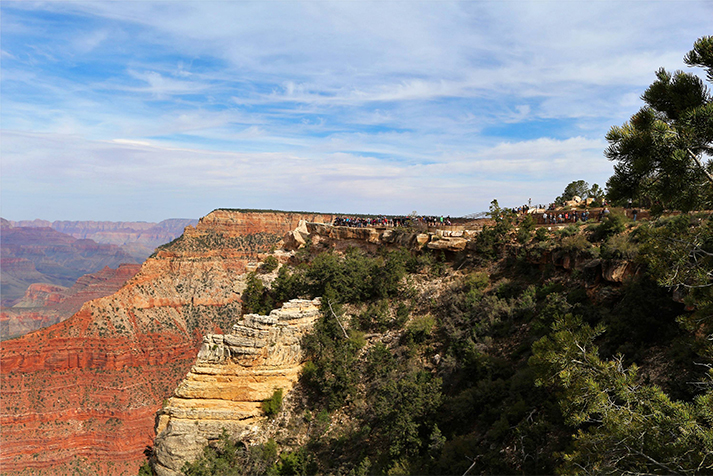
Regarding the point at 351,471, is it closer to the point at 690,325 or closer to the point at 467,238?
the point at 690,325

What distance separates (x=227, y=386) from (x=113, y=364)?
5694 cm

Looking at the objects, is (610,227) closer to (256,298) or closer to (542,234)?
(542,234)

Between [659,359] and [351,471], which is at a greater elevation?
[659,359]

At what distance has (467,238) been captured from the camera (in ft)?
84.3

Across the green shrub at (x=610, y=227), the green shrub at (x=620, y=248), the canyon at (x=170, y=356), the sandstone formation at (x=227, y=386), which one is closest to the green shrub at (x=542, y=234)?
the canyon at (x=170, y=356)

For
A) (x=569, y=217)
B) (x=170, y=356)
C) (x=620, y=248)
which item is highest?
(x=569, y=217)

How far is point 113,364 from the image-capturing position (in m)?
62.6

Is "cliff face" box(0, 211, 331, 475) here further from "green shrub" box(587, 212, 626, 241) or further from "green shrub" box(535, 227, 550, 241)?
"green shrub" box(587, 212, 626, 241)

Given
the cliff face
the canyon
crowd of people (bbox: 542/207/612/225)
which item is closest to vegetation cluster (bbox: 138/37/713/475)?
the canyon

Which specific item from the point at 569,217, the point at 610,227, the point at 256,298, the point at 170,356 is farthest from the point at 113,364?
the point at 610,227

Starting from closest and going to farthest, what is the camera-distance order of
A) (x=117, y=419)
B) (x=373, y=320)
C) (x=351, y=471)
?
1. (x=351, y=471)
2. (x=373, y=320)
3. (x=117, y=419)

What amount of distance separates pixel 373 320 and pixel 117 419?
5242 cm

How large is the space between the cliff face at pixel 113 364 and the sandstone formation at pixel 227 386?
16970 mm

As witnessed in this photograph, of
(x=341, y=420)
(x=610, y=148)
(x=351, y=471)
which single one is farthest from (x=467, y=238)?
(x=610, y=148)
